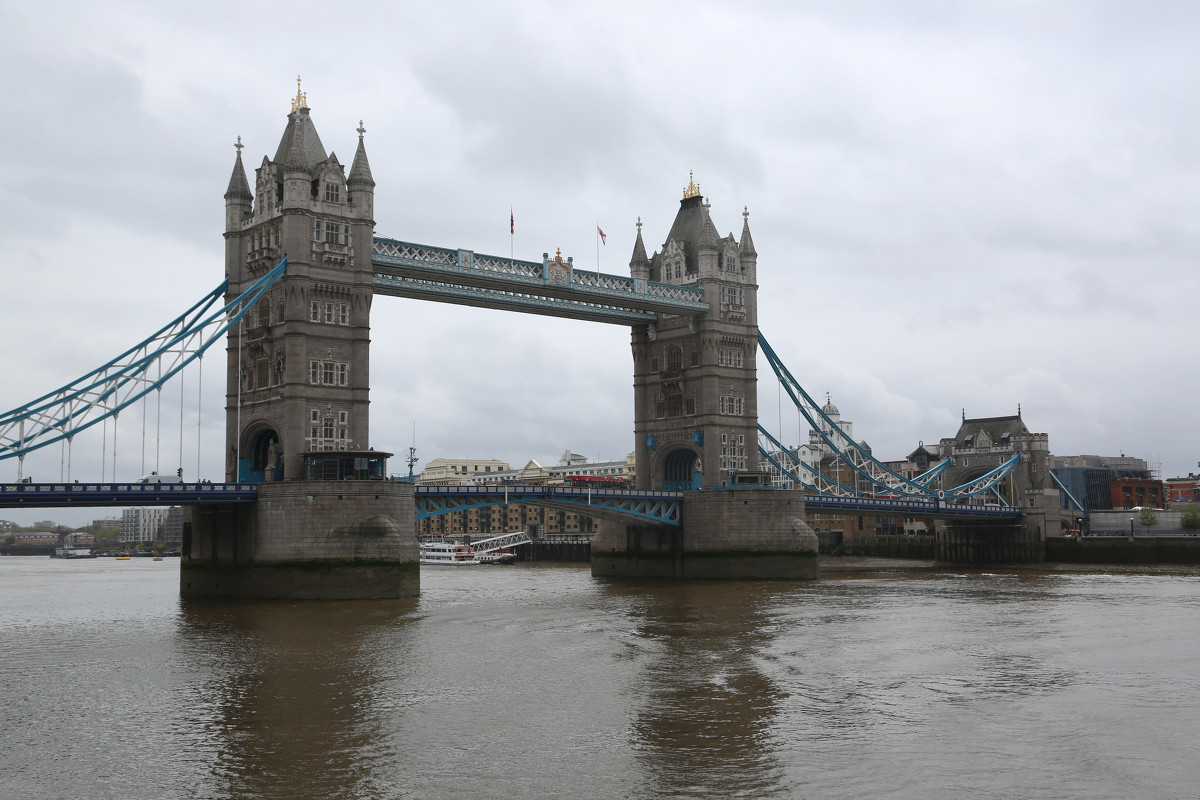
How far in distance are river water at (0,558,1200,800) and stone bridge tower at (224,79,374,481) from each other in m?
11.3

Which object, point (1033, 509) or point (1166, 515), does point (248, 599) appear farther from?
point (1166, 515)

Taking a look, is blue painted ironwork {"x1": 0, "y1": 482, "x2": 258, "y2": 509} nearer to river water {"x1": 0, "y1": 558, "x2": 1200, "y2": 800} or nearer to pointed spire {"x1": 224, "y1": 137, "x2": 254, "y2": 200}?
river water {"x1": 0, "y1": 558, "x2": 1200, "y2": 800}

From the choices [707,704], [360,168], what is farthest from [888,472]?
[707,704]

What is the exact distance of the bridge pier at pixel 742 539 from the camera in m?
73.7

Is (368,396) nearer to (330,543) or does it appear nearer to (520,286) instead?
(330,543)

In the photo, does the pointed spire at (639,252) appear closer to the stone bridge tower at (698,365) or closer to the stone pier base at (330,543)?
the stone bridge tower at (698,365)

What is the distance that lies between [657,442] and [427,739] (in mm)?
59777

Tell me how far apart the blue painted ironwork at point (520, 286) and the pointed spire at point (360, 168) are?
3.49 m

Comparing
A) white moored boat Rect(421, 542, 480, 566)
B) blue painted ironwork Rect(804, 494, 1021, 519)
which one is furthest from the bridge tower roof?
white moored boat Rect(421, 542, 480, 566)

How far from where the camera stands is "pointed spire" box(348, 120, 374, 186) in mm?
62875

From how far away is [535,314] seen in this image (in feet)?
240

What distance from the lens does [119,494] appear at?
5288 centimetres

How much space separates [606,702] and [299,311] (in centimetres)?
3690

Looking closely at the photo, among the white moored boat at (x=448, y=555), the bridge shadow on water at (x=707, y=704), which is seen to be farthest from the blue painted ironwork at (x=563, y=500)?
the white moored boat at (x=448, y=555)
